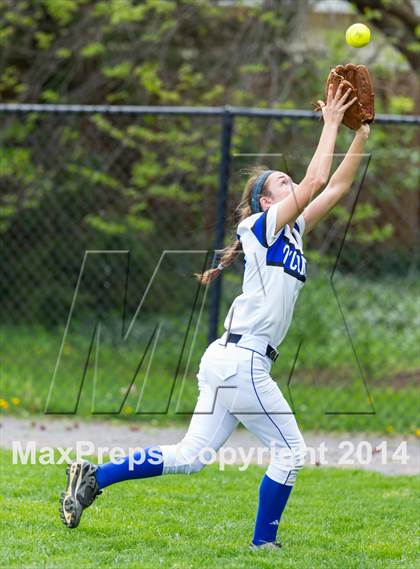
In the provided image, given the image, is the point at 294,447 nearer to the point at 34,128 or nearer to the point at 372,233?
the point at 372,233

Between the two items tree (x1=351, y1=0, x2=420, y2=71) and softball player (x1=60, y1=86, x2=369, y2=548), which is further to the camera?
tree (x1=351, y1=0, x2=420, y2=71)

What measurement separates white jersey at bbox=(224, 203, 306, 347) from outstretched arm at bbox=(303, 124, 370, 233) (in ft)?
0.94

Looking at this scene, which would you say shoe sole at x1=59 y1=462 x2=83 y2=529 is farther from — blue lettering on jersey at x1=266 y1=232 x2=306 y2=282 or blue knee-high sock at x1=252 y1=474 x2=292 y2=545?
blue lettering on jersey at x1=266 y1=232 x2=306 y2=282

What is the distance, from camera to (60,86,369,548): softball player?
401cm

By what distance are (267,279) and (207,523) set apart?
1.26 meters

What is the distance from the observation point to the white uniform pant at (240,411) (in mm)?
3998

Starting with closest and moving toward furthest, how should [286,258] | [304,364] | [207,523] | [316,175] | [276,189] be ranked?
[316,175] → [286,258] → [276,189] → [207,523] → [304,364]

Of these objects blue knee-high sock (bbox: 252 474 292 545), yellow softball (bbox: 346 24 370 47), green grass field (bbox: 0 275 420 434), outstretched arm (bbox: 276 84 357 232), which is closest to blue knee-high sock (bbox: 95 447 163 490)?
blue knee-high sock (bbox: 252 474 292 545)

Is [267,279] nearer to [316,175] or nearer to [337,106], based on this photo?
[316,175]

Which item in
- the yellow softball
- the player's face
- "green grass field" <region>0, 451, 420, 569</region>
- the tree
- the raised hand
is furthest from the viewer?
the tree

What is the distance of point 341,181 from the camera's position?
4.30 meters

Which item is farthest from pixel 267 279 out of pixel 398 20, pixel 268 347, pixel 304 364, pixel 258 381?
pixel 398 20

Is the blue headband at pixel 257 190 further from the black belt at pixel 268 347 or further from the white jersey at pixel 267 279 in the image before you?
the black belt at pixel 268 347

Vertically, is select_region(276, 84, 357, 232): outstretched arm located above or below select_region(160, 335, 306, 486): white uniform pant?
above
